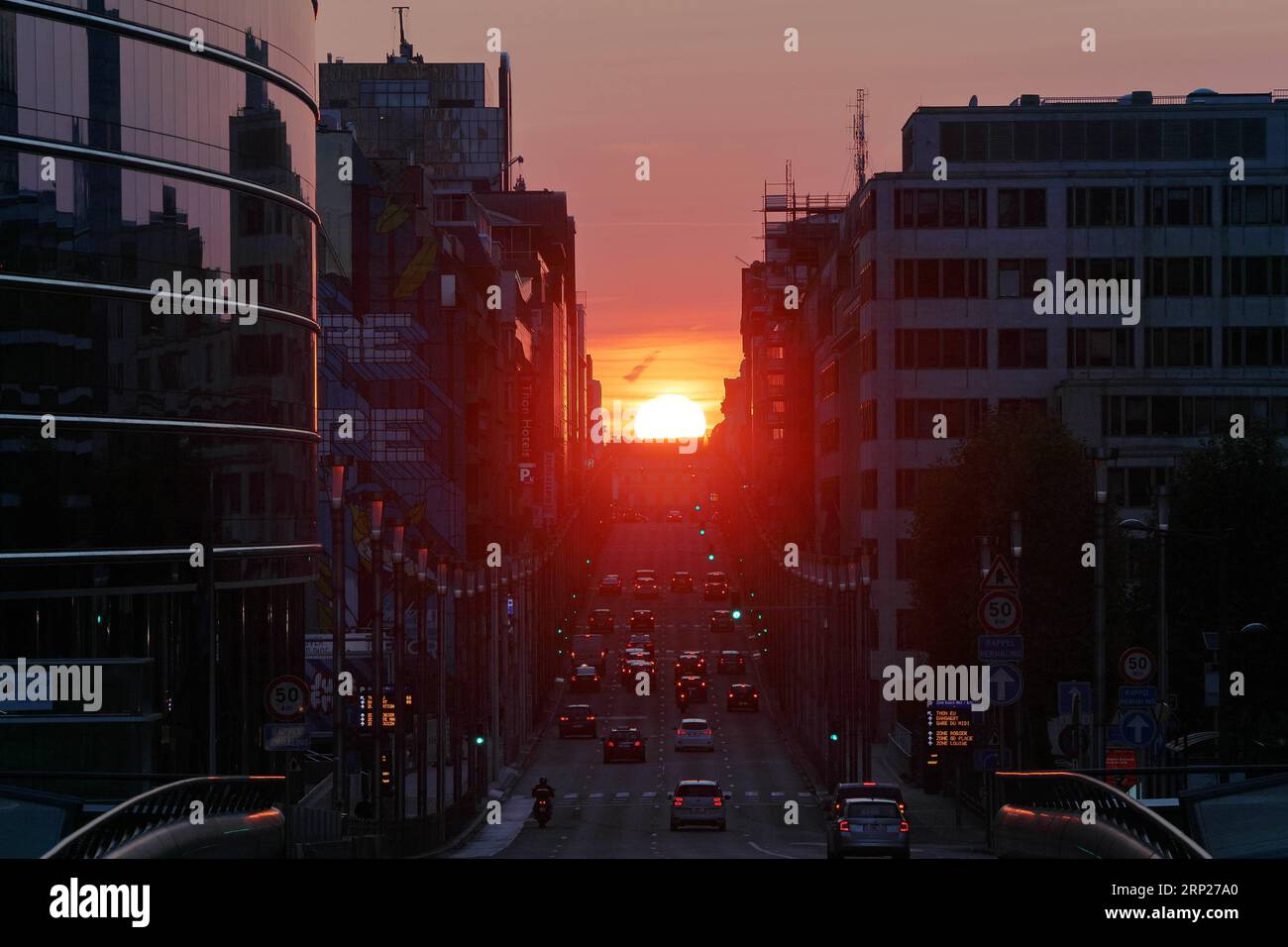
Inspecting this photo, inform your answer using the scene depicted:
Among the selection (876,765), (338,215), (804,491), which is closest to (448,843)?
(876,765)

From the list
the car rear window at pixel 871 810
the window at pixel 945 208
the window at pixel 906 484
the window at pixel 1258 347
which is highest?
the window at pixel 945 208

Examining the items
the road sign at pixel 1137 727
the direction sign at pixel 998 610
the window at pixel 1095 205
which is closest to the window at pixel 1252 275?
the window at pixel 1095 205

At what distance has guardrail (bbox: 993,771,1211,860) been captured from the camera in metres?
8.48

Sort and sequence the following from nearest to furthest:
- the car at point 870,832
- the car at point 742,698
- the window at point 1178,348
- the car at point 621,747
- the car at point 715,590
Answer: the car at point 870,832 → the car at point 621,747 → the window at point 1178,348 → the car at point 742,698 → the car at point 715,590

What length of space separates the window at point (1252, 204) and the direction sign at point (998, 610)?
198 feet

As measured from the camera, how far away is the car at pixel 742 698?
102625mm

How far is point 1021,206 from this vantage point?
9175 cm

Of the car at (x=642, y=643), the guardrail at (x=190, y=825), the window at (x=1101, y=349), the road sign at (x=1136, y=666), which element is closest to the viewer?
the guardrail at (x=190, y=825)

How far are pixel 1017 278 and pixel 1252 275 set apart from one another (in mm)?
11350

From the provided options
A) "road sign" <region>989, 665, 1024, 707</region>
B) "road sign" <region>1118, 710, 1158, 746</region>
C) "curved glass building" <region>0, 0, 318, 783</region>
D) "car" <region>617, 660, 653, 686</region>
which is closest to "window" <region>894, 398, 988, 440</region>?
"car" <region>617, 660, 653, 686</region>

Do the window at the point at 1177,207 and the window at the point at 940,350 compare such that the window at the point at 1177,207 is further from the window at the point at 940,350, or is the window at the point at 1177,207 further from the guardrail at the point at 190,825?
the guardrail at the point at 190,825

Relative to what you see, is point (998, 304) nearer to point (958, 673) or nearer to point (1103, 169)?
point (1103, 169)

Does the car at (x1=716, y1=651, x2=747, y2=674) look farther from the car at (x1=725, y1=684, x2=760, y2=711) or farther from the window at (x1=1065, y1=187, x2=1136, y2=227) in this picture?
the window at (x1=1065, y1=187, x2=1136, y2=227)
